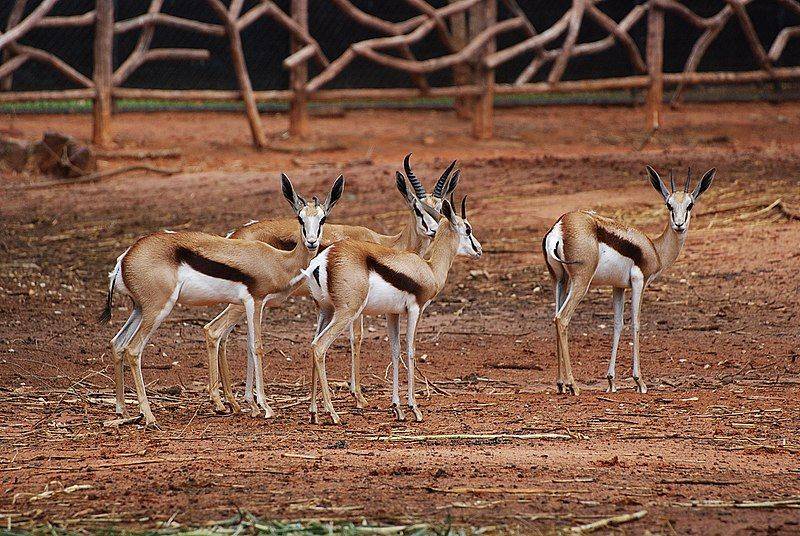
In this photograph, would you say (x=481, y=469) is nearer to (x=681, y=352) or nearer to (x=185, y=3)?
(x=681, y=352)

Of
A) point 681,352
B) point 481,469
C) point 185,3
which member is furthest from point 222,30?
point 481,469

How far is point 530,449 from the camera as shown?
5.88 metres

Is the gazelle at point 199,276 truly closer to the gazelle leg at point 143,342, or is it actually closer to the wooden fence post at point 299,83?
the gazelle leg at point 143,342

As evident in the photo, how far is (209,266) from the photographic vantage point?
6.68 m

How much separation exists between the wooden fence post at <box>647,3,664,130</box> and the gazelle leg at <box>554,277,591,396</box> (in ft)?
34.1

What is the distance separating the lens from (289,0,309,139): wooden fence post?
1720 cm

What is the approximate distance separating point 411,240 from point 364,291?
1647mm

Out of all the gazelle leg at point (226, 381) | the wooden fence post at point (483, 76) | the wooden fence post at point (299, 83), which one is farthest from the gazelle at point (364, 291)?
the wooden fence post at point (483, 76)

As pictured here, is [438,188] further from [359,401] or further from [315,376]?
[315,376]

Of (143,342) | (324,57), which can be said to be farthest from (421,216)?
(324,57)

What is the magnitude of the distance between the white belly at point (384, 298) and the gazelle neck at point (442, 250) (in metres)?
0.38

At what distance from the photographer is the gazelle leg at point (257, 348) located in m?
6.75

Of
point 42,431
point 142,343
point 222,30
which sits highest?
point 222,30

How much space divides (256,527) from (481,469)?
4.34 ft
